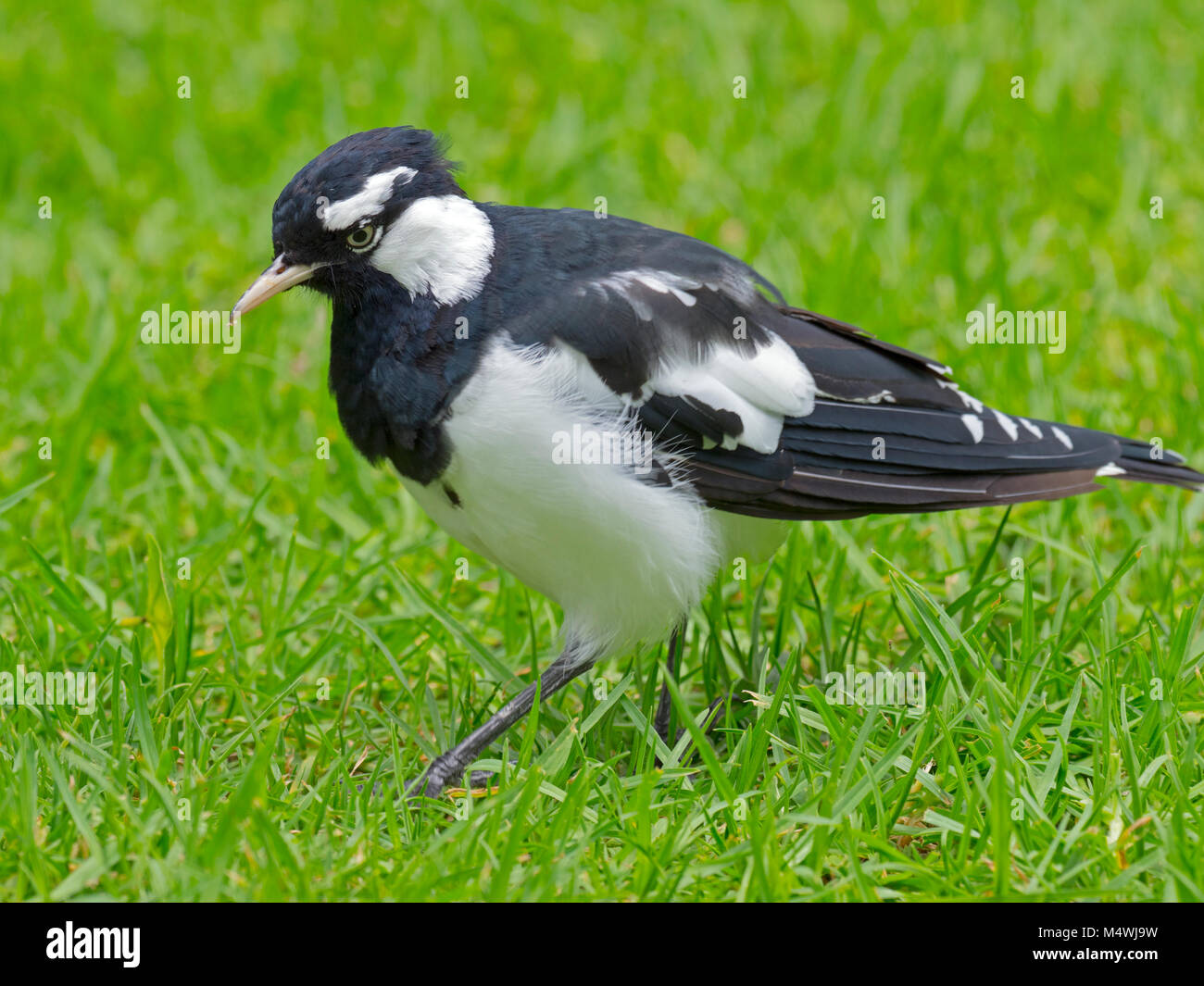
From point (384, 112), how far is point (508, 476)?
406 centimetres

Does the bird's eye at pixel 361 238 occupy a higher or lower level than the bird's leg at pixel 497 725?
higher

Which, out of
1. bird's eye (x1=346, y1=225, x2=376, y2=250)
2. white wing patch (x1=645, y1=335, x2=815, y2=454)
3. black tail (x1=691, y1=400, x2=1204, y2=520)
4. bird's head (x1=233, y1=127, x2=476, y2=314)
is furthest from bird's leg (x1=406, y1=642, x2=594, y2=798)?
bird's eye (x1=346, y1=225, x2=376, y2=250)

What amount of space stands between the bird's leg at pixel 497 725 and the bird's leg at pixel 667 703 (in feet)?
1.24

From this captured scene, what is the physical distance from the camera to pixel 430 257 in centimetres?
361

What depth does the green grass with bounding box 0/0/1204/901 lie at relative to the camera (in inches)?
129

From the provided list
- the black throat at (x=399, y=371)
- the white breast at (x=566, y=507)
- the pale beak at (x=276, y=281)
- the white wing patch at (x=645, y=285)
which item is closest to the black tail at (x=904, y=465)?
the white breast at (x=566, y=507)

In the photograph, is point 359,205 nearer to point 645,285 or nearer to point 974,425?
point 645,285

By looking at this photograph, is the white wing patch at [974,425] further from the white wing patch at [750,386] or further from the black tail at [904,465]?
the white wing patch at [750,386]

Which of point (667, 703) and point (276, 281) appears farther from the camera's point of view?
point (667, 703)

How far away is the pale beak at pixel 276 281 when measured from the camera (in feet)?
11.8

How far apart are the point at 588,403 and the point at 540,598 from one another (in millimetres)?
1314

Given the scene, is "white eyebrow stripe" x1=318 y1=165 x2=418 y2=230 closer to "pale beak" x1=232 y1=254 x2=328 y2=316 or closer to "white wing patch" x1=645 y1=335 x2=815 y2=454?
"pale beak" x1=232 y1=254 x2=328 y2=316

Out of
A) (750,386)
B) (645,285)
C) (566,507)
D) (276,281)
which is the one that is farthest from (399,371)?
(750,386)

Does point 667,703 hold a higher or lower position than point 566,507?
lower
